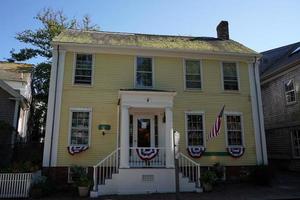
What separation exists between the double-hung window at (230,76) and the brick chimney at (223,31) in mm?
3285

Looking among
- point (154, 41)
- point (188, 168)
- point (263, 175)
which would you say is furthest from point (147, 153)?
point (154, 41)

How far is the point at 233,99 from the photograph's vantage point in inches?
596

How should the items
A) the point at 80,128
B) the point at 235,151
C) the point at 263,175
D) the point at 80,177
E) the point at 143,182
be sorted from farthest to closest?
1. the point at 235,151
2. the point at 80,128
3. the point at 263,175
4. the point at 143,182
5. the point at 80,177

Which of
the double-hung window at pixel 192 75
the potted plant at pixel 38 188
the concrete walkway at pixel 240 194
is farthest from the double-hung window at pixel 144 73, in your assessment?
the potted plant at pixel 38 188

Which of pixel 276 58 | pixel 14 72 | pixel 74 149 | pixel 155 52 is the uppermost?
pixel 276 58

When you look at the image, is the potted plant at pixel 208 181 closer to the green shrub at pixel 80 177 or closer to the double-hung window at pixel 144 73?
the green shrub at pixel 80 177

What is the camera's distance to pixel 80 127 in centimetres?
1351

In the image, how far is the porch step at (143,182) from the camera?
11688 millimetres

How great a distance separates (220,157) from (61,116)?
8103mm

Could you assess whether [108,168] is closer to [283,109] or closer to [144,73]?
[144,73]

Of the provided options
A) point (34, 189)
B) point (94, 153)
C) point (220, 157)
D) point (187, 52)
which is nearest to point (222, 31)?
point (187, 52)

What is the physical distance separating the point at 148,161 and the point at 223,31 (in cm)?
1054

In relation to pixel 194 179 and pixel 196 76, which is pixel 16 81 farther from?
pixel 194 179

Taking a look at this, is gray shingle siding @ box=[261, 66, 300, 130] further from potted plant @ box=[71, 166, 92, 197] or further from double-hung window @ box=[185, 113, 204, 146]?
potted plant @ box=[71, 166, 92, 197]
